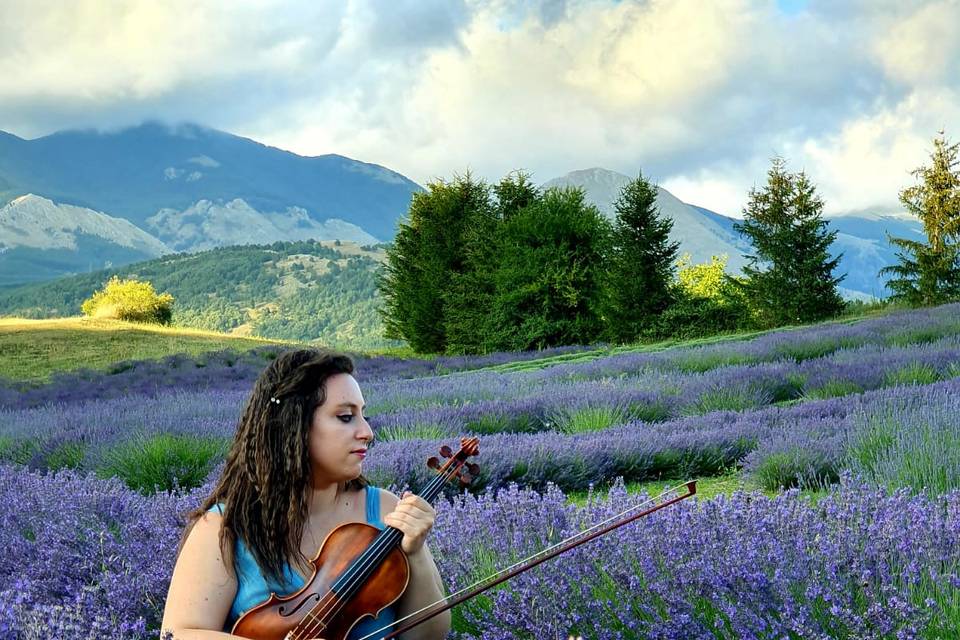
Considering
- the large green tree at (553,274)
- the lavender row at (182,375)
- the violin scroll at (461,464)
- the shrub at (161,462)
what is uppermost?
the large green tree at (553,274)

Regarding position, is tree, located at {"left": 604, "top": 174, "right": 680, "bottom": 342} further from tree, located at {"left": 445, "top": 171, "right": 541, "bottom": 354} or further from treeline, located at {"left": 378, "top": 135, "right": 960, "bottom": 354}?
tree, located at {"left": 445, "top": 171, "right": 541, "bottom": 354}

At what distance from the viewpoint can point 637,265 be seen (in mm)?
25078

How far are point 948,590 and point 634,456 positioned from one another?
2901 millimetres

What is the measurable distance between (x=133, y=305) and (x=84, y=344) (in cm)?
1487

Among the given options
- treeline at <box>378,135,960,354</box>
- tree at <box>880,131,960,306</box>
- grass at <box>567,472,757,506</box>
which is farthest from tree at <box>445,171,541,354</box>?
grass at <box>567,472,757,506</box>

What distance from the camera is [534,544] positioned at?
2988 mm

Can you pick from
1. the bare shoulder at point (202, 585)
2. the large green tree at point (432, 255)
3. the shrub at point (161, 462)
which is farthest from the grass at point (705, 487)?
the large green tree at point (432, 255)

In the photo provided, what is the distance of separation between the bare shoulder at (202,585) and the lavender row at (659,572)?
0.42 m

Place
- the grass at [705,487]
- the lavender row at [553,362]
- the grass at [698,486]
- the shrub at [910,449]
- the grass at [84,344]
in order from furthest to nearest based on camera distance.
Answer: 1. the grass at [84,344]
2. the lavender row at [553,362]
3. the grass at [698,486]
4. the grass at [705,487]
5. the shrub at [910,449]

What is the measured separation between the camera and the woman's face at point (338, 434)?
199 centimetres

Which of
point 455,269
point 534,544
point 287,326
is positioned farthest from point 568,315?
point 287,326

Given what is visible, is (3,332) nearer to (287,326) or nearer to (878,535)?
(878,535)

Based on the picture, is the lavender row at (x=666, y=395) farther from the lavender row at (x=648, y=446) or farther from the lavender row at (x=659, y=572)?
the lavender row at (x=659, y=572)

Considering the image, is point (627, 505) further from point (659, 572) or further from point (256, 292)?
point (256, 292)
